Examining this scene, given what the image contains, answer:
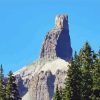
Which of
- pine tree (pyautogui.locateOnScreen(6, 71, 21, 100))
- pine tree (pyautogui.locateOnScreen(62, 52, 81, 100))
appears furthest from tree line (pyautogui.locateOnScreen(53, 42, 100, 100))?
pine tree (pyautogui.locateOnScreen(6, 71, 21, 100))

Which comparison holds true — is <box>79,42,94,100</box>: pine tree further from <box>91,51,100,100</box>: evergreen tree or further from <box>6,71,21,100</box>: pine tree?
<box>6,71,21,100</box>: pine tree

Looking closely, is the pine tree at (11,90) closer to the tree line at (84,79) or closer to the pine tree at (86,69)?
the tree line at (84,79)

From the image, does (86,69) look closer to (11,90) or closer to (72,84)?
(72,84)

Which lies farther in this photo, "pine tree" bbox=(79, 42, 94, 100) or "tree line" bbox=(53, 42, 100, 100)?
"pine tree" bbox=(79, 42, 94, 100)

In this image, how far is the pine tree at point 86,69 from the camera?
65281 millimetres

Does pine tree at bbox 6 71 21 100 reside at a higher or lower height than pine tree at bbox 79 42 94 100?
lower

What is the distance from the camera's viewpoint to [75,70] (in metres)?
64.2

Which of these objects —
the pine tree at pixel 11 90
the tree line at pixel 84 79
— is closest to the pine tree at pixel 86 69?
the tree line at pixel 84 79

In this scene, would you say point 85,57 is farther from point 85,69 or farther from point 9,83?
point 9,83

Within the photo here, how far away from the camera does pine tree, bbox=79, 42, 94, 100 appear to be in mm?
65281

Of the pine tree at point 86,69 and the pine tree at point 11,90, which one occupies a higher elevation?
the pine tree at point 86,69

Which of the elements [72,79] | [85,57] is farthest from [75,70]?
[85,57]

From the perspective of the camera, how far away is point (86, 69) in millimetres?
69000

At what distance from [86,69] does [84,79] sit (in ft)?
7.83
